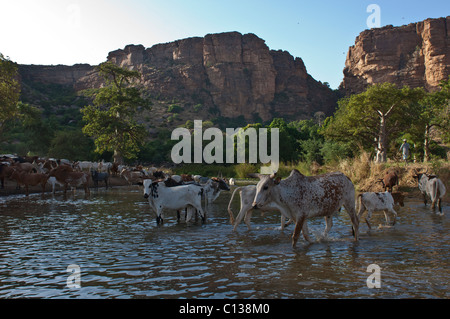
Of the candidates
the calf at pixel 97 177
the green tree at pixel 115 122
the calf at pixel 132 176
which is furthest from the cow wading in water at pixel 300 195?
the green tree at pixel 115 122

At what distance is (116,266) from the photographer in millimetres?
7723

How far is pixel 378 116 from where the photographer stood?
37.8 m

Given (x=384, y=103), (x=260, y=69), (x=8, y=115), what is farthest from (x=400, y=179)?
(x=260, y=69)

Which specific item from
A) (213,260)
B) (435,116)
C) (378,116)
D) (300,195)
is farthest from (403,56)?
(213,260)

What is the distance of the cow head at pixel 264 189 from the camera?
9.24 m

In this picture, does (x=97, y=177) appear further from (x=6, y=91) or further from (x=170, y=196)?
(x=170, y=196)

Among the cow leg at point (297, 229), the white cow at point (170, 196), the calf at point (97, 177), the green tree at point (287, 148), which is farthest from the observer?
the green tree at point (287, 148)

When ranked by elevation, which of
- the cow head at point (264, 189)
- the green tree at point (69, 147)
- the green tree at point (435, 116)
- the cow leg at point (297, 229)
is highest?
the green tree at point (435, 116)

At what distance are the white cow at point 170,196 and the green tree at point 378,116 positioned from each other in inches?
1037

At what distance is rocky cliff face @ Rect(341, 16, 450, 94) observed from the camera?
126 metres

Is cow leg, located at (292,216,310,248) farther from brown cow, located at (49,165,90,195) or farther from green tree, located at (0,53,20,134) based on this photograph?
green tree, located at (0,53,20,134)

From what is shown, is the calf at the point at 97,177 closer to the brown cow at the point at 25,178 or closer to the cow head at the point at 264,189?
the brown cow at the point at 25,178

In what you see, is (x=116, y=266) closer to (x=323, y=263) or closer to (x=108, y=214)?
(x=323, y=263)

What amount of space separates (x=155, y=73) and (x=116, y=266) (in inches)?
5645
